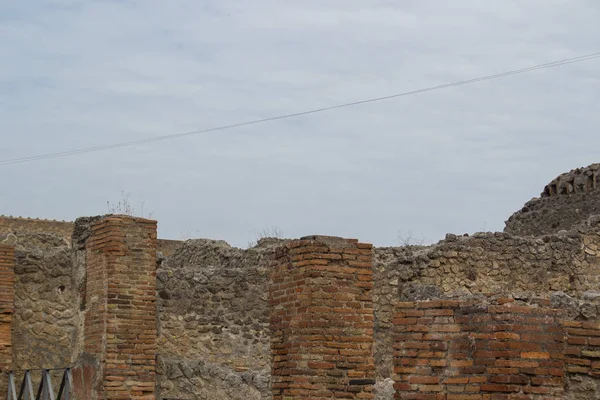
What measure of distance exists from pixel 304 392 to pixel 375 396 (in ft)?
3.24

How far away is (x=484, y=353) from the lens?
20.5ft

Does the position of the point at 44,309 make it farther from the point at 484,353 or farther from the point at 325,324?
the point at 484,353

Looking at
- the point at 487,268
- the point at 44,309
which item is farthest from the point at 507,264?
the point at 44,309

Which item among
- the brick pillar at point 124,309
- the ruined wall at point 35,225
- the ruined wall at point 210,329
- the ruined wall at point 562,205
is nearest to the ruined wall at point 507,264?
the ruined wall at point 210,329

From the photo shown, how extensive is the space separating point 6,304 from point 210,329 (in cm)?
261

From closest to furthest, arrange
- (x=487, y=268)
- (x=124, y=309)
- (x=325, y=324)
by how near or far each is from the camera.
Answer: (x=325, y=324) → (x=124, y=309) → (x=487, y=268)

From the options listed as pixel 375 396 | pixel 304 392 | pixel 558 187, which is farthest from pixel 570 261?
pixel 304 392

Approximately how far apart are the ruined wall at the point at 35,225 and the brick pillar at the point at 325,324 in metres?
18.8

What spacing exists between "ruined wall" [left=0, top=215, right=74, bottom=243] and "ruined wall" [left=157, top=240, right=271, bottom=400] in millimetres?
15352

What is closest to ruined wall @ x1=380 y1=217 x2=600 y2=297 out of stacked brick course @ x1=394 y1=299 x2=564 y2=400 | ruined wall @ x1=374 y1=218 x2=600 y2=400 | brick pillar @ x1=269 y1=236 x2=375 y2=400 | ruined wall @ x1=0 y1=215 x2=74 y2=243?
ruined wall @ x1=374 y1=218 x2=600 y2=400

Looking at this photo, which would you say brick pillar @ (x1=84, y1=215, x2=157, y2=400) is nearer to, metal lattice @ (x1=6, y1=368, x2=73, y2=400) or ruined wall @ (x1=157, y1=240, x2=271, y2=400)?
ruined wall @ (x1=157, y1=240, x2=271, y2=400)

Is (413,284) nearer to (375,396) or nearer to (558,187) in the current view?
(375,396)

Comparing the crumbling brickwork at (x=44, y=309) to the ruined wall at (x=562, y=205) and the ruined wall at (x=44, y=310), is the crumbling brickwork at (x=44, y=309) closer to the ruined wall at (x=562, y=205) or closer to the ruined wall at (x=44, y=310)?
the ruined wall at (x=44, y=310)

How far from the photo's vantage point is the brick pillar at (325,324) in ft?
28.8
